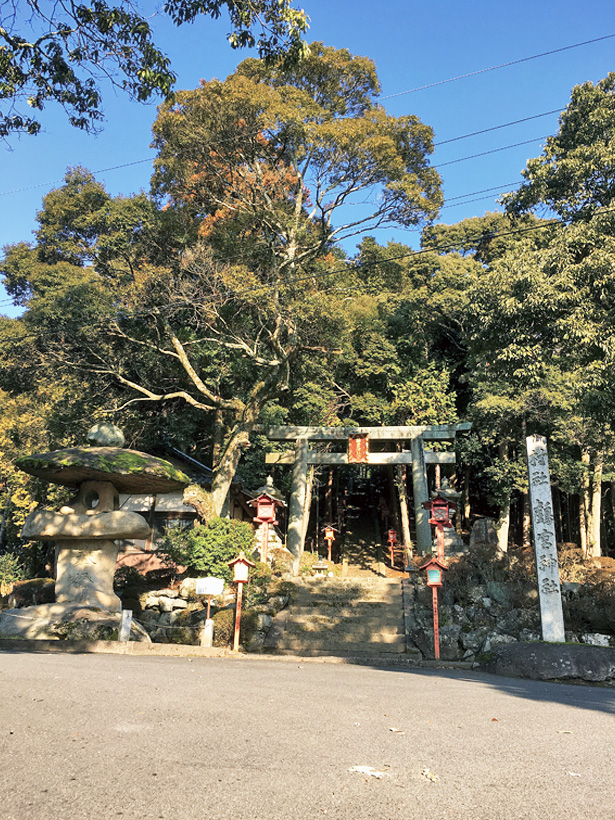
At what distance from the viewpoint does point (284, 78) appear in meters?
14.6

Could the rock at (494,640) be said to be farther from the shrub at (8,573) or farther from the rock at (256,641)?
the shrub at (8,573)

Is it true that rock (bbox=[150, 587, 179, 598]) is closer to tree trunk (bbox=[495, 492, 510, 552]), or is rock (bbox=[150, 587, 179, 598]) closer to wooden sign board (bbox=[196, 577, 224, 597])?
wooden sign board (bbox=[196, 577, 224, 597])

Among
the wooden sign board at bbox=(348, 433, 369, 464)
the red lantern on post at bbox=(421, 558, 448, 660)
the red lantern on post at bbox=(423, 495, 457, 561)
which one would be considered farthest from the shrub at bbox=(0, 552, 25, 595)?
the red lantern on post at bbox=(421, 558, 448, 660)

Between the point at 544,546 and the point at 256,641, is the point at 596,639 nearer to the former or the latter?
the point at 544,546

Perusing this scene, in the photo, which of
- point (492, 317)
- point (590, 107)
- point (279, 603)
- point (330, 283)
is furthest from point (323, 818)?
point (330, 283)

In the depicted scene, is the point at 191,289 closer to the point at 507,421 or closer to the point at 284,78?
the point at 284,78

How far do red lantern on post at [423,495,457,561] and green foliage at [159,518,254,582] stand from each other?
4.98 m

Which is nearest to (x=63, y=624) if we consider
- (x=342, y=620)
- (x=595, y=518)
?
(x=342, y=620)

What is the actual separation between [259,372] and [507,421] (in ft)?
25.8

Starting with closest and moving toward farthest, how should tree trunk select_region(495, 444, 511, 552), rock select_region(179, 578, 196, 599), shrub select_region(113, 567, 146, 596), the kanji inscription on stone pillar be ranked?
the kanji inscription on stone pillar < rock select_region(179, 578, 196, 599) < shrub select_region(113, 567, 146, 596) < tree trunk select_region(495, 444, 511, 552)

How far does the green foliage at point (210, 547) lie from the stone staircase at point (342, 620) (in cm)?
168

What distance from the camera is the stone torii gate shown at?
16.5 meters

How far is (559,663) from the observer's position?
783 cm

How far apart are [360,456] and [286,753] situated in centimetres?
1390
